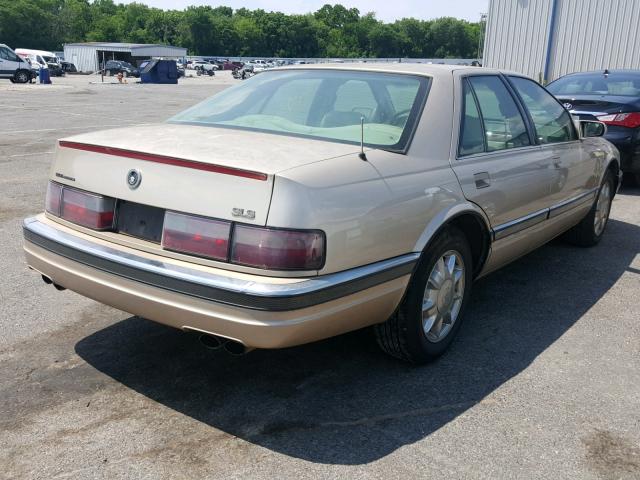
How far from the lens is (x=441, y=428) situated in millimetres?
2936

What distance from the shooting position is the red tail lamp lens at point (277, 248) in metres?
2.63

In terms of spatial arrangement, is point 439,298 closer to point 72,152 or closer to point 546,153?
point 546,153

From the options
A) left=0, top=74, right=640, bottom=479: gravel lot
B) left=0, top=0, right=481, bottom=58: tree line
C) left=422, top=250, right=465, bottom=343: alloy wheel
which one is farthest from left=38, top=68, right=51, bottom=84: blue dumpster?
left=0, top=0, right=481, bottom=58: tree line

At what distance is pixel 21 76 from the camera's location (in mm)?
37562

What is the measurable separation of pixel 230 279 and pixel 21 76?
3974cm

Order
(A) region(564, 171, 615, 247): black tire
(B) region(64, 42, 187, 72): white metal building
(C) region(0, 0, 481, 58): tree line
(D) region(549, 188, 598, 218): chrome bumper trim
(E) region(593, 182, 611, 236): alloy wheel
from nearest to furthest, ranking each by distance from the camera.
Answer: (D) region(549, 188, 598, 218): chrome bumper trim, (A) region(564, 171, 615, 247): black tire, (E) region(593, 182, 611, 236): alloy wheel, (B) region(64, 42, 187, 72): white metal building, (C) region(0, 0, 481, 58): tree line

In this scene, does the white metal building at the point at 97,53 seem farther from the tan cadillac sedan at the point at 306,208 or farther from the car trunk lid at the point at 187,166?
the car trunk lid at the point at 187,166

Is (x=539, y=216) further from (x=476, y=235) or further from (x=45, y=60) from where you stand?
(x=45, y=60)

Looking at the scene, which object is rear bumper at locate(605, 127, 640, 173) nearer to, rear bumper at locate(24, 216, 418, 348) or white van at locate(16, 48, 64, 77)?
rear bumper at locate(24, 216, 418, 348)

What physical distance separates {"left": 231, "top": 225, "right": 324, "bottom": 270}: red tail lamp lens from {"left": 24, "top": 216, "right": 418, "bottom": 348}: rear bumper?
6 centimetres

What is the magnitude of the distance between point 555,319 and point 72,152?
3.04 m

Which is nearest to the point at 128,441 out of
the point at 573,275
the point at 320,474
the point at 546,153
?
the point at 320,474

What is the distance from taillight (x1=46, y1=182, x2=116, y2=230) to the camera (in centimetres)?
311

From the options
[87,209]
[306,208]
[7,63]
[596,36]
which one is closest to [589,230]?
[306,208]
